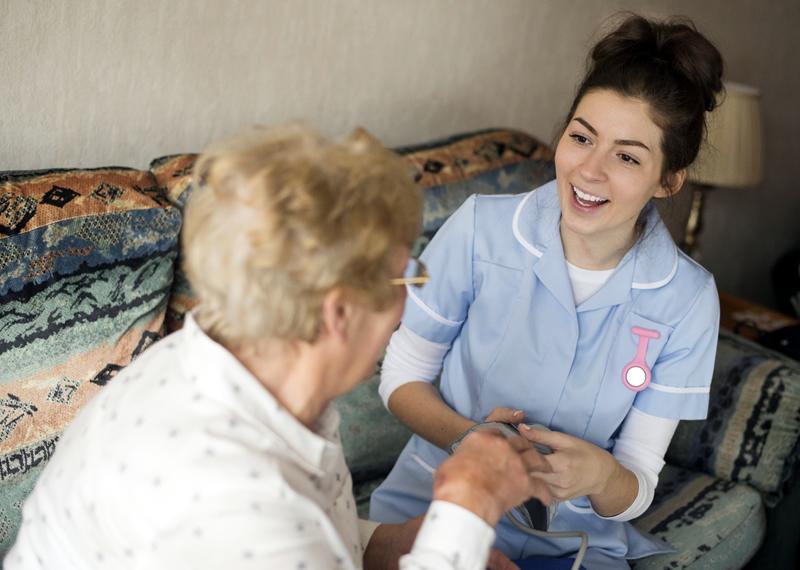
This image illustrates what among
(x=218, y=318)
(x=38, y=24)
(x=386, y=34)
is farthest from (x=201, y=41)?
(x=218, y=318)

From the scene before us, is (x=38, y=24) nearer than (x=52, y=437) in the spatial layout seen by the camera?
No

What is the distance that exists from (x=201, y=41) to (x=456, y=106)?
817 mm

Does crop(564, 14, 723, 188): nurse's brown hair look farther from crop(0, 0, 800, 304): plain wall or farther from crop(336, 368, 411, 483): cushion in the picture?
crop(336, 368, 411, 483): cushion

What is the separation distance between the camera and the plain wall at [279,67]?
1.66 metres

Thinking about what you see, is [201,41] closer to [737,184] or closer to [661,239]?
[661,239]

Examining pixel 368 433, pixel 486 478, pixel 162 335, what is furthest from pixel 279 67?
pixel 486 478

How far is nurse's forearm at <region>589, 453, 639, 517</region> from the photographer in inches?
53.1

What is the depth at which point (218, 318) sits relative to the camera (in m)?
0.89

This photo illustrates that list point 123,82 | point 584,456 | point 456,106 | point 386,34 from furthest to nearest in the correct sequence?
point 456,106
point 386,34
point 123,82
point 584,456

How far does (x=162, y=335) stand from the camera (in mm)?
1607

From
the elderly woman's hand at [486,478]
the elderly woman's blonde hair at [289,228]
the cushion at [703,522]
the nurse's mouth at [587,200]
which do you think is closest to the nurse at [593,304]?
the nurse's mouth at [587,200]

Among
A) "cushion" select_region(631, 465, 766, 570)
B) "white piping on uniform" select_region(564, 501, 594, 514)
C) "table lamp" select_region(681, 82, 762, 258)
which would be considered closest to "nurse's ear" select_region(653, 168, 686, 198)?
"white piping on uniform" select_region(564, 501, 594, 514)

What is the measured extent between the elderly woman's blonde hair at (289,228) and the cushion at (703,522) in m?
1.04

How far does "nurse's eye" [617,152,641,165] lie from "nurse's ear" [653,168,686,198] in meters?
0.09
